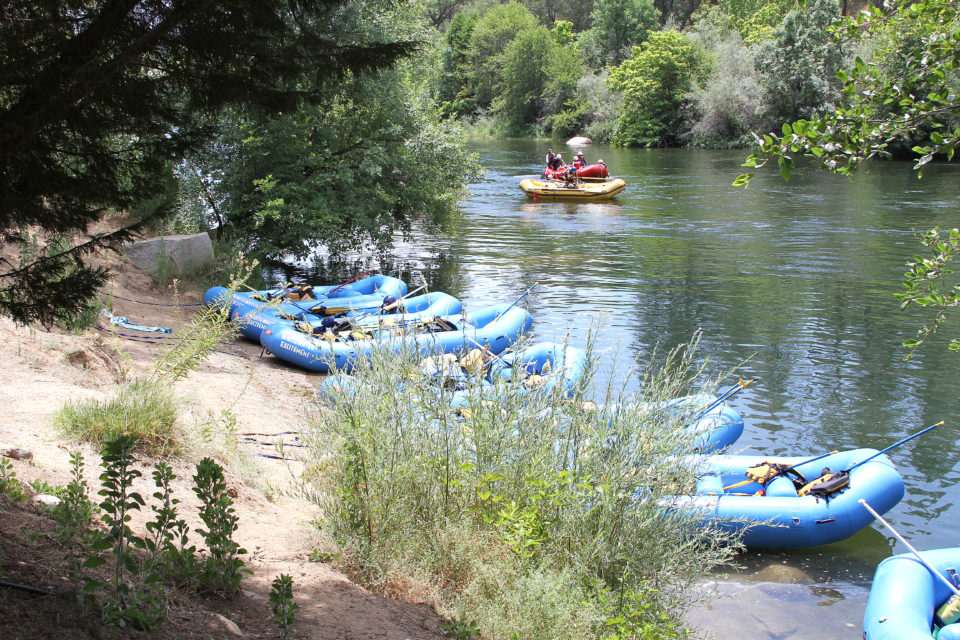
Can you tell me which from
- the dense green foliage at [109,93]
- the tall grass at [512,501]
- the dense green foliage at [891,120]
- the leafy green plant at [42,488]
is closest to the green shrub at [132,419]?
the leafy green plant at [42,488]

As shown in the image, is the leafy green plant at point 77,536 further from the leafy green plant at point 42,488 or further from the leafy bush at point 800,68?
the leafy bush at point 800,68

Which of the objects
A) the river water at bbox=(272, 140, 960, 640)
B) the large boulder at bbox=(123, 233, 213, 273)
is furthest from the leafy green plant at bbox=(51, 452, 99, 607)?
the large boulder at bbox=(123, 233, 213, 273)

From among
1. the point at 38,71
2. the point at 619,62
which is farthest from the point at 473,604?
the point at 619,62

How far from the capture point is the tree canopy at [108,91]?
8.30 feet

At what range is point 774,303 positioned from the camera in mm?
12188

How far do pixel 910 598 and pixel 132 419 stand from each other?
4695 mm

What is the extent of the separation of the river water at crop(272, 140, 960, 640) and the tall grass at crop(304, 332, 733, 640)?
0.52 m

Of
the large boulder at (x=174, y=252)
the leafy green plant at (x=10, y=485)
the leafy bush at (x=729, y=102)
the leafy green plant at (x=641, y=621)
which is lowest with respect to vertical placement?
the leafy green plant at (x=641, y=621)

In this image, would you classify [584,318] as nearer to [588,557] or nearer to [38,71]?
[588,557]

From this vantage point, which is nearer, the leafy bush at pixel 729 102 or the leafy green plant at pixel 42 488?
the leafy green plant at pixel 42 488

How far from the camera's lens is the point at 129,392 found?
15.9 feet

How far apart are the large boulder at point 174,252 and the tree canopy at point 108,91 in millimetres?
8596

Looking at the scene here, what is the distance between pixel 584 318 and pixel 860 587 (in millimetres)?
6135

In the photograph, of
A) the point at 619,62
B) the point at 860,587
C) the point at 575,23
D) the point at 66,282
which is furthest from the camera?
the point at 575,23
